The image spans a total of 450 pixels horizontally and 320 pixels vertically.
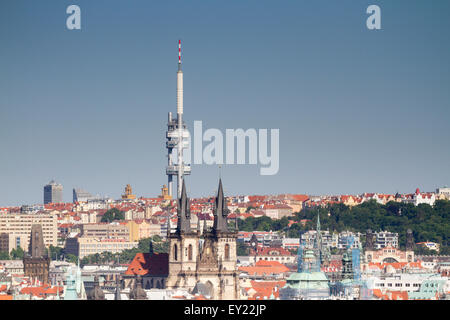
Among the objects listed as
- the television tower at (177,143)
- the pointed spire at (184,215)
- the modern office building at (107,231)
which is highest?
the television tower at (177,143)

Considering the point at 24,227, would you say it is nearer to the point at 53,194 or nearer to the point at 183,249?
the point at 53,194

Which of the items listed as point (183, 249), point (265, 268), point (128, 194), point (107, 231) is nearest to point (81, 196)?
point (128, 194)

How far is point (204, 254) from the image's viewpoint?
57.7 metres

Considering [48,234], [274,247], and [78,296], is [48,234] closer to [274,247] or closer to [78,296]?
[274,247]

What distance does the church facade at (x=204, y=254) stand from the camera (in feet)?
187

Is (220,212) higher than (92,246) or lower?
higher

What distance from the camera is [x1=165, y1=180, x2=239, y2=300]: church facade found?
187ft

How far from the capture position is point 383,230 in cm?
10906

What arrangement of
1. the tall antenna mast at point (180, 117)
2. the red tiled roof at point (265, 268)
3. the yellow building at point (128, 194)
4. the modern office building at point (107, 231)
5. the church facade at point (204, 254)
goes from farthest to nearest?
1. the yellow building at point (128, 194)
2. the modern office building at point (107, 231)
3. the tall antenna mast at point (180, 117)
4. the red tiled roof at point (265, 268)
5. the church facade at point (204, 254)

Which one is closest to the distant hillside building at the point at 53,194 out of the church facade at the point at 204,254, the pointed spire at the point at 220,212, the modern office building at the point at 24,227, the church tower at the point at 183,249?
the modern office building at the point at 24,227

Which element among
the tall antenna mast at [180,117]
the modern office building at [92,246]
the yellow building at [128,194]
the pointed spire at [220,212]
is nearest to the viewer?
the pointed spire at [220,212]

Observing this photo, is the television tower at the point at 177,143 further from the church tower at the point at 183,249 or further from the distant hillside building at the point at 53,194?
the church tower at the point at 183,249

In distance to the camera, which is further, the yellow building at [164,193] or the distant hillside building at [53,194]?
the distant hillside building at [53,194]

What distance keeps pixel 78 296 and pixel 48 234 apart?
6432 cm
